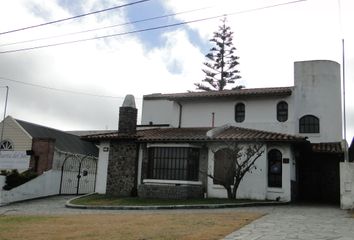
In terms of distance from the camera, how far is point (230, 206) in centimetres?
1908

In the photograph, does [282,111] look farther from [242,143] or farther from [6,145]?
[6,145]

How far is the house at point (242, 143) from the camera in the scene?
2291 cm

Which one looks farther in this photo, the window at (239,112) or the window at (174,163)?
the window at (239,112)

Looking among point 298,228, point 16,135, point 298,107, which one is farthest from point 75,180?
point 298,228

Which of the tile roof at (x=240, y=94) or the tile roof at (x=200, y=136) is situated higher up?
the tile roof at (x=240, y=94)

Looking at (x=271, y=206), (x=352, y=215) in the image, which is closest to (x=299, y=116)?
(x=271, y=206)

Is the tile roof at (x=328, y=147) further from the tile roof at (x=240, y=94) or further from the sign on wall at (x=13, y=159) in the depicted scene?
the sign on wall at (x=13, y=159)

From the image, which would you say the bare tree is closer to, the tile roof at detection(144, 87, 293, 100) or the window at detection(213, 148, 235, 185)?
the window at detection(213, 148, 235, 185)

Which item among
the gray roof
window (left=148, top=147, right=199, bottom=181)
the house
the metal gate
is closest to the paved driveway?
the house

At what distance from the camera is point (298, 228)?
12.3 meters

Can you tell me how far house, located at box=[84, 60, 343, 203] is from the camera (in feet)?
75.2

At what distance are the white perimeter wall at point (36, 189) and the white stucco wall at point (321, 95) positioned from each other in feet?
49.7

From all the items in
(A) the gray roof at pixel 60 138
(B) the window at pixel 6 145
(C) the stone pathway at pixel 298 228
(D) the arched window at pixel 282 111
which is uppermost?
(D) the arched window at pixel 282 111

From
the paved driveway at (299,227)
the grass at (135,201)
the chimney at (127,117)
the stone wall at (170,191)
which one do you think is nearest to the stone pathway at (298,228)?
the paved driveway at (299,227)
